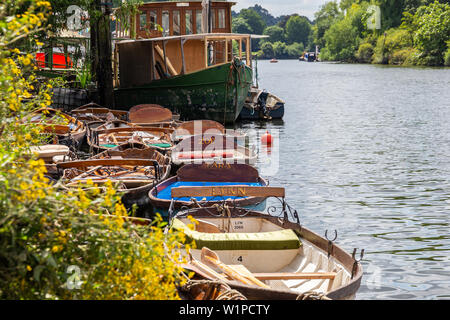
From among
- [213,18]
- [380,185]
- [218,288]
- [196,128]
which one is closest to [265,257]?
[218,288]

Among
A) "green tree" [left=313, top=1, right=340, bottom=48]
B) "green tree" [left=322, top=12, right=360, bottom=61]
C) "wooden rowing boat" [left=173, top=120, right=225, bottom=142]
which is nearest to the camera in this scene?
"wooden rowing boat" [left=173, top=120, right=225, bottom=142]

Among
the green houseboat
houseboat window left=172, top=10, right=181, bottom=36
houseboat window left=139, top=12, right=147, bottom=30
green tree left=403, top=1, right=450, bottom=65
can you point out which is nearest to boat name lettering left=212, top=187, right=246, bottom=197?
the green houseboat

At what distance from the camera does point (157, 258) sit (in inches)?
180

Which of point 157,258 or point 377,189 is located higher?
point 157,258

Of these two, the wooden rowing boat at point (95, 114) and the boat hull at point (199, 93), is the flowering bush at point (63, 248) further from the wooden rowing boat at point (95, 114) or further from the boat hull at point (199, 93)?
the boat hull at point (199, 93)

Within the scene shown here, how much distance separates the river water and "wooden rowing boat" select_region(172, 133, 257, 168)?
Answer: 159 centimetres

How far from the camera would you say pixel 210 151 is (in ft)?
48.4

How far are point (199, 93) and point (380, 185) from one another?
11514mm

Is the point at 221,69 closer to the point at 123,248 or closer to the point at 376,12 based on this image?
the point at 123,248

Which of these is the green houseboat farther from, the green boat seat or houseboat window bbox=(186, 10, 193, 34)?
the green boat seat

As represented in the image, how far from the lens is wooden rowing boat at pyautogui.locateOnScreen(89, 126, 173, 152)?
16.5 metres

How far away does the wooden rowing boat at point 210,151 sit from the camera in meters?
13.7

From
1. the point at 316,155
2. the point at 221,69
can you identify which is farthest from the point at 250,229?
the point at 221,69

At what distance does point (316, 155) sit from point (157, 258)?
1709 cm
